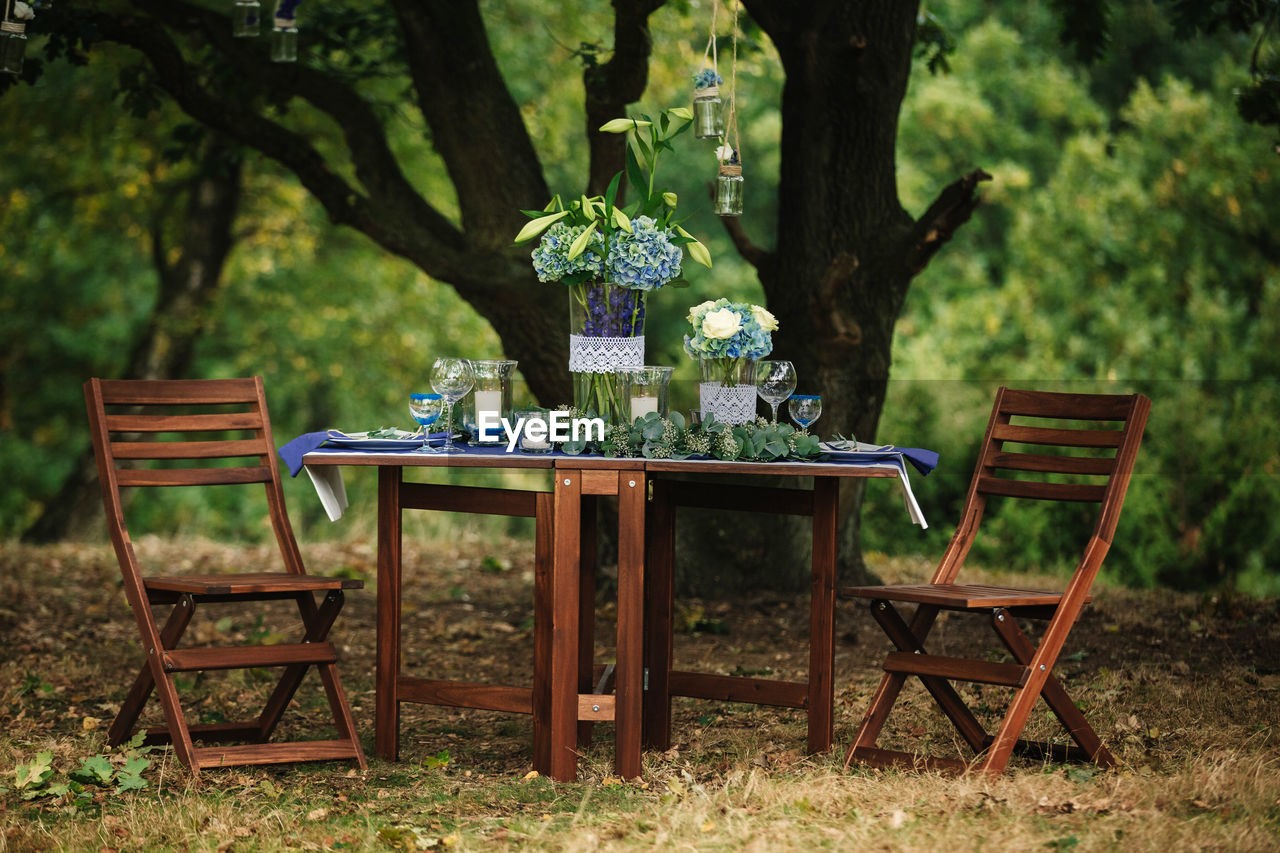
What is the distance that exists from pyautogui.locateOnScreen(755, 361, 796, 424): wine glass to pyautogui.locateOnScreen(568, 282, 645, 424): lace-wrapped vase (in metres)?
0.37

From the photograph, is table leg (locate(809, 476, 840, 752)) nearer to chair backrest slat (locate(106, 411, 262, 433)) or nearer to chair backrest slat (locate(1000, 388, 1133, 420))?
chair backrest slat (locate(1000, 388, 1133, 420))

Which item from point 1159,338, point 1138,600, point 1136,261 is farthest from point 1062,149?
point 1138,600

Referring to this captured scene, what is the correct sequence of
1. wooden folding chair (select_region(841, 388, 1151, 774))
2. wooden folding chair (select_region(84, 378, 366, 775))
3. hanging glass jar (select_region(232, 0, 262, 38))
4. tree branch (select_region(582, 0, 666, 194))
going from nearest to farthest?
wooden folding chair (select_region(841, 388, 1151, 774)) < wooden folding chair (select_region(84, 378, 366, 775)) < hanging glass jar (select_region(232, 0, 262, 38)) < tree branch (select_region(582, 0, 666, 194))

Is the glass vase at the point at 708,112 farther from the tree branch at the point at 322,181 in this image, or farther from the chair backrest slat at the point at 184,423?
the tree branch at the point at 322,181

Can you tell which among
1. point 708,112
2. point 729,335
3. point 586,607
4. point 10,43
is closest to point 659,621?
point 586,607

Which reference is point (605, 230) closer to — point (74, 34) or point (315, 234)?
point (74, 34)

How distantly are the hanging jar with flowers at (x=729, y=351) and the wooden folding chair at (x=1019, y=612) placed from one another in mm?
676

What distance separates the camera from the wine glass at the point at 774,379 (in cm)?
393

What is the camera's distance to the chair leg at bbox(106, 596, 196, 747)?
379 cm

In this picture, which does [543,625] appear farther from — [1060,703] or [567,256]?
[1060,703]

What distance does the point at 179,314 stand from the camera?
11.2 meters

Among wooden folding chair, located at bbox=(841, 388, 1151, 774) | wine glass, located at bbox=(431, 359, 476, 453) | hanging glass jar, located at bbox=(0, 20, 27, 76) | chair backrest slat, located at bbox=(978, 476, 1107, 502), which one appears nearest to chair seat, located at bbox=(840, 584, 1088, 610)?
wooden folding chair, located at bbox=(841, 388, 1151, 774)

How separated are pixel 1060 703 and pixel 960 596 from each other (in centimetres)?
53

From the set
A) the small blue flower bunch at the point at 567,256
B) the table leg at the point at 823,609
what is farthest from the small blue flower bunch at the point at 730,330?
the table leg at the point at 823,609
